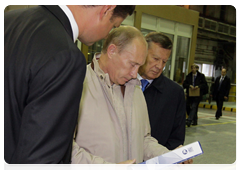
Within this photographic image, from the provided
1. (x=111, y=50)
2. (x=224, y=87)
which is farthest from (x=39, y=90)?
Result: (x=224, y=87)

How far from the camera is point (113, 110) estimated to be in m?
Result: 1.62

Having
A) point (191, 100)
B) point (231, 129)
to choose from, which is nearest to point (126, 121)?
point (191, 100)

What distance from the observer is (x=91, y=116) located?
157cm

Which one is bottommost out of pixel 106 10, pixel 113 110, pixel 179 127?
pixel 179 127

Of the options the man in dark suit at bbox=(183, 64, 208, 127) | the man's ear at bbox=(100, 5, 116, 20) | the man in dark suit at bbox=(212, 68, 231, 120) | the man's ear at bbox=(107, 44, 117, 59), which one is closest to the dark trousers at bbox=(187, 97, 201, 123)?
the man in dark suit at bbox=(183, 64, 208, 127)

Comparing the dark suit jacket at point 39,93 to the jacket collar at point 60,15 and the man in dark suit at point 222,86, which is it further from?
the man in dark suit at point 222,86

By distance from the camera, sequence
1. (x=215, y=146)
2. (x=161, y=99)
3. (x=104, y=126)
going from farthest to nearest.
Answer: (x=215, y=146) < (x=161, y=99) < (x=104, y=126)

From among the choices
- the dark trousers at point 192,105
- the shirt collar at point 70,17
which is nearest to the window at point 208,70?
the dark trousers at point 192,105

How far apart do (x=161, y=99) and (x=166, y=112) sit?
0.13 meters

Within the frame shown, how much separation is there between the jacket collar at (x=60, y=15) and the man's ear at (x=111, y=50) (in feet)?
2.44

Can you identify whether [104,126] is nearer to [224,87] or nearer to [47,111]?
[47,111]

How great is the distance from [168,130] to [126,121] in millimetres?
754

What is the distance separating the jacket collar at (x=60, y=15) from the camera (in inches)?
37.8

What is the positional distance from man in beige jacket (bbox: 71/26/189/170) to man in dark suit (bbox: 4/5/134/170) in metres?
0.62
